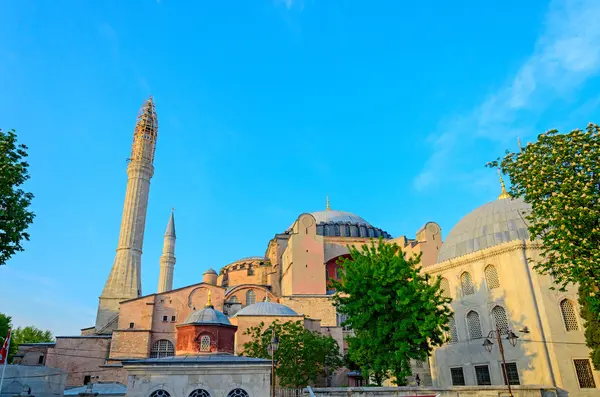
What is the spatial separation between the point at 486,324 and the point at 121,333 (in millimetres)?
23016

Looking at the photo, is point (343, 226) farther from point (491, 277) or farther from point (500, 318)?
point (500, 318)

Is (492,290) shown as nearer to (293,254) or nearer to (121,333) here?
(293,254)

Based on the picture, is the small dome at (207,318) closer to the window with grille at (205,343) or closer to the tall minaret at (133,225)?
the window with grille at (205,343)

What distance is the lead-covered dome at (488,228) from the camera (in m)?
23.3

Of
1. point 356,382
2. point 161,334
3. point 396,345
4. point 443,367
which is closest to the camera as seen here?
point 396,345

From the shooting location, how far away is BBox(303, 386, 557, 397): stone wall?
14.9 m

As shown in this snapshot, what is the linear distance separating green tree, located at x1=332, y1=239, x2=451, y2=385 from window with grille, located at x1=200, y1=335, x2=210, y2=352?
5848mm

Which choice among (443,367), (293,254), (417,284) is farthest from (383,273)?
(293,254)

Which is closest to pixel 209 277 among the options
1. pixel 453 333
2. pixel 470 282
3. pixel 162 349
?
pixel 162 349

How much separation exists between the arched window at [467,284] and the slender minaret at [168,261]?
1313 inches

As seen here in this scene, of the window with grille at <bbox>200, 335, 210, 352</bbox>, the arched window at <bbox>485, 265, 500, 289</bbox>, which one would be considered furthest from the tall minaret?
the arched window at <bbox>485, 265, 500, 289</bbox>

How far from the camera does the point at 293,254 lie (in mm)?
34031

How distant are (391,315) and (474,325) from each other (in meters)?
7.39

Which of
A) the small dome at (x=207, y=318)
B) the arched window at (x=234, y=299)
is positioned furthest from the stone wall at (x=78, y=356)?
the small dome at (x=207, y=318)
